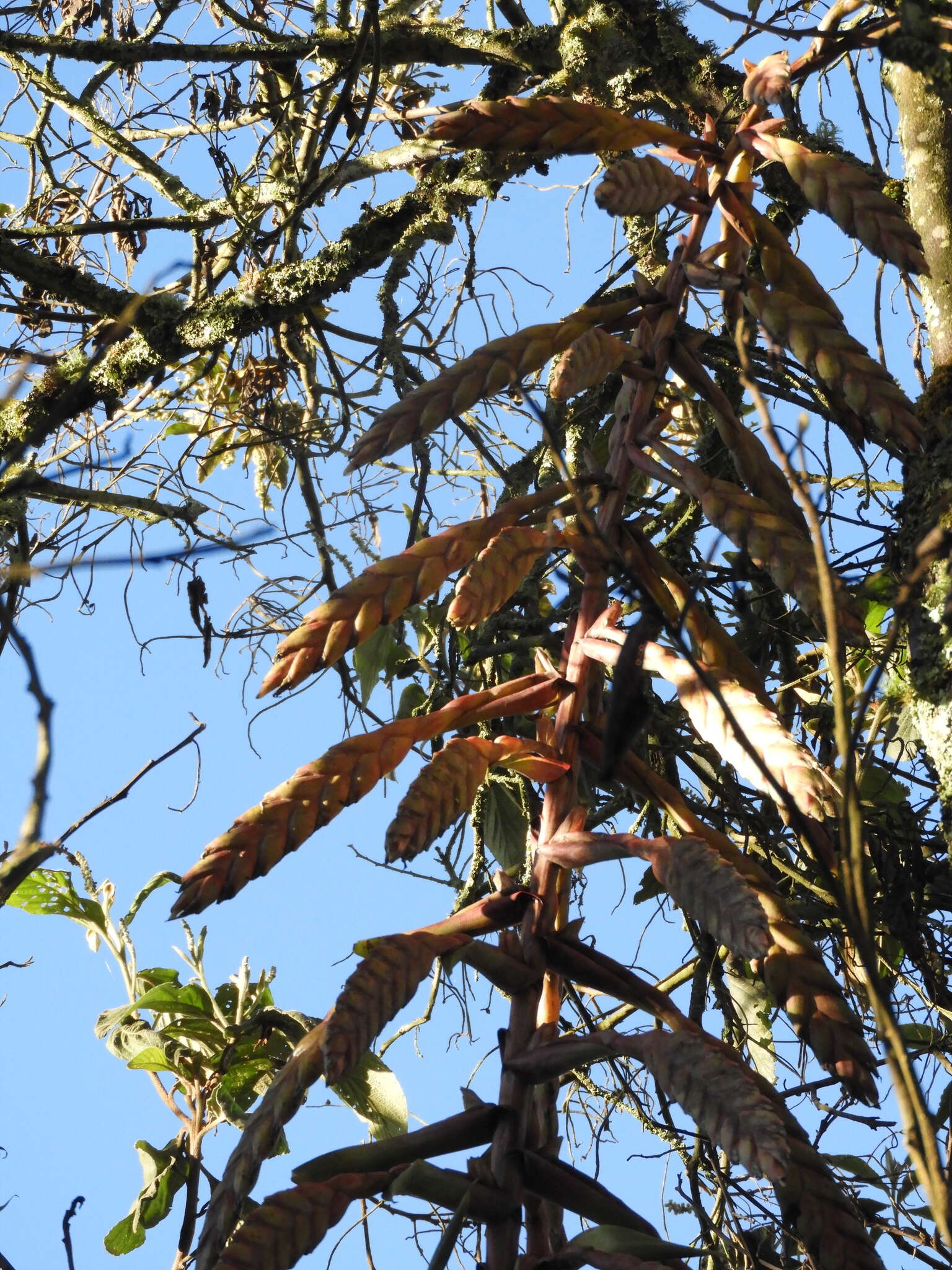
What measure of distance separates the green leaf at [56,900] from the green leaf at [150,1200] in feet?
1.16

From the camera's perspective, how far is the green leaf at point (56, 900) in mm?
1763

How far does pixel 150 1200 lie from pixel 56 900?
440 mm

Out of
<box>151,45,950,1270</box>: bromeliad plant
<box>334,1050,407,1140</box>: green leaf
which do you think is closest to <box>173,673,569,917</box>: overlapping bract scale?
<box>151,45,950,1270</box>: bromeliad plant

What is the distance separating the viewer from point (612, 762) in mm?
758

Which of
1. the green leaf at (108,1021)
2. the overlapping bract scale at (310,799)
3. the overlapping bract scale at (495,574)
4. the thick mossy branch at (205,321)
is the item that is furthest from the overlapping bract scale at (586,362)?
the green leaf at (108,1021)

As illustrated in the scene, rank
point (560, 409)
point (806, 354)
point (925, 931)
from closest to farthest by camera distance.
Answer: point (806, 354) → point (925, 931) → point (560, 409)

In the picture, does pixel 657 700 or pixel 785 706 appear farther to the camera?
pixel 785 706

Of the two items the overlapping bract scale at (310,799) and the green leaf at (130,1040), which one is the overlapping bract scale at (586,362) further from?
the green leaf at (130,1040)

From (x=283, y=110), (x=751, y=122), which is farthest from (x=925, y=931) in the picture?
(x=283, y=110)

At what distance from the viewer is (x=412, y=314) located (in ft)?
6.77

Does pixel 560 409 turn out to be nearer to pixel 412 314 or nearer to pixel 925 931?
pixel 412 314

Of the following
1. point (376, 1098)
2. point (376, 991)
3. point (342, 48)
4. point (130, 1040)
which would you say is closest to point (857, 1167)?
point (376, 1098)

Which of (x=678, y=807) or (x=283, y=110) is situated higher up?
(x=283, y=110)

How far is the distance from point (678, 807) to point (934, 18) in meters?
0.69
